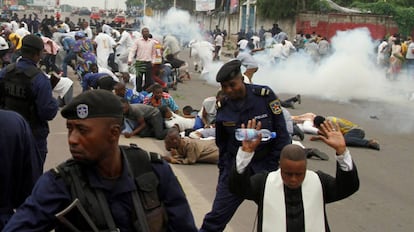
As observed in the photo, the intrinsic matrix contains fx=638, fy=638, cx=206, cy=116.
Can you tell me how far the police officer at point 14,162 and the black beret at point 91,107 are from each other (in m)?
0.89

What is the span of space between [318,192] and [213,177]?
4.44 m

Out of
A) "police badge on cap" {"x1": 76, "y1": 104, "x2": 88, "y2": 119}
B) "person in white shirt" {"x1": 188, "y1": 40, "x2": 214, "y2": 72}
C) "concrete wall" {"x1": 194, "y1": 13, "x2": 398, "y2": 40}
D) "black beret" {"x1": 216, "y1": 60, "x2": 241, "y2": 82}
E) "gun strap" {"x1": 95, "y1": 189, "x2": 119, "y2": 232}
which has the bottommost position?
"person in white shirt" {"x1": 188, "y1": 40, "x2": 214, "y2": 72}

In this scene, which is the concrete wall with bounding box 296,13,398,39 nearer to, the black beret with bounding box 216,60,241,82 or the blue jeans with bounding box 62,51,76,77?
the blue jeans with bounding box 62,51,76,77

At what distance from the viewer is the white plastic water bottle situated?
3811mm

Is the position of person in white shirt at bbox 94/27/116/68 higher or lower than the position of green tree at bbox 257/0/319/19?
lower

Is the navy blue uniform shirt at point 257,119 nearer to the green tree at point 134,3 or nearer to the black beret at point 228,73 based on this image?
the black beret at point 228,73

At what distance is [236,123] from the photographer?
4.51 meters

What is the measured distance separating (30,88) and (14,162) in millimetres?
1759

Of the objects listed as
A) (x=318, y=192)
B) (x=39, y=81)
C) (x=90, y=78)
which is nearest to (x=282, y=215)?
(x=318, y=192)

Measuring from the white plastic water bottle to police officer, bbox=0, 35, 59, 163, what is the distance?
1493 mm

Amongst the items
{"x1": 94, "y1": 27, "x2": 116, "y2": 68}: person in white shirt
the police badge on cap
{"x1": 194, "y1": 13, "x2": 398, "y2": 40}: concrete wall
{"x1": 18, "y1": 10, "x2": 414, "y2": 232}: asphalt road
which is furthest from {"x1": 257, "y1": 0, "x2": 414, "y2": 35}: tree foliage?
the police badge on cap

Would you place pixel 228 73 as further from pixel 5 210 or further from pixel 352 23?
pixel 352 23

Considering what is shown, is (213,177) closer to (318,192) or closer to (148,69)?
(318,192)

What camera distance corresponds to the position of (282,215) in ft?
11.5
